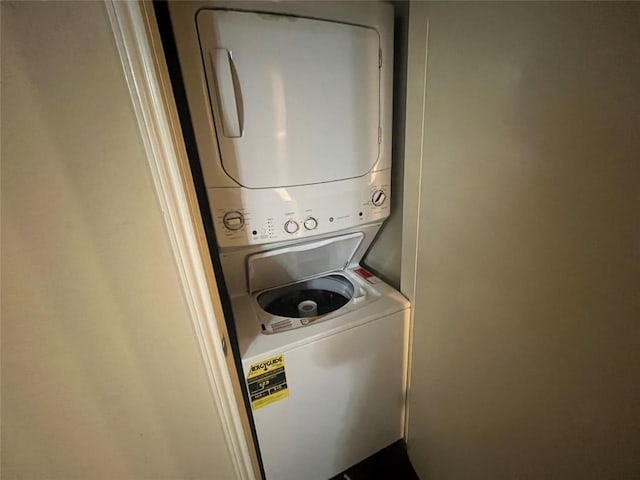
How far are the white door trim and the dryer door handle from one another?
0.73 ft

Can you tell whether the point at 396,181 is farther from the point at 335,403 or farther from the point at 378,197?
the point at 335,403

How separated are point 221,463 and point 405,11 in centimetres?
186

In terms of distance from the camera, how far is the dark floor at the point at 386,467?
1468 millimetres

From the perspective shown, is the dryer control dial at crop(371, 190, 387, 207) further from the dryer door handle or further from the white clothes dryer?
the dryer door handle

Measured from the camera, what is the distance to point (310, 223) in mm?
1096

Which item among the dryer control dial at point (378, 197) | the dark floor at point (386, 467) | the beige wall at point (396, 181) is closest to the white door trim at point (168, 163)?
the dryer control dial at point (378, 197)

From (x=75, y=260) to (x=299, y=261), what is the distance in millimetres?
920

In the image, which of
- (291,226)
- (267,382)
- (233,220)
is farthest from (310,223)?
(267,382)

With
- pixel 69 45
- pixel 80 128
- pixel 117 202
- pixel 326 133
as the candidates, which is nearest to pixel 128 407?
pixel 117 202

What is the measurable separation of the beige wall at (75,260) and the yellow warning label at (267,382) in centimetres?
40

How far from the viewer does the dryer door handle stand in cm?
81

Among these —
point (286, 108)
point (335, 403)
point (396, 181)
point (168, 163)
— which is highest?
point (286, 108)

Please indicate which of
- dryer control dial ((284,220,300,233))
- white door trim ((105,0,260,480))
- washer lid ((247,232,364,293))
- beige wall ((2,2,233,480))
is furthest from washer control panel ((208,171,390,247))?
beige wall ((2,2,233,480))

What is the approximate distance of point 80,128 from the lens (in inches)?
18.6
